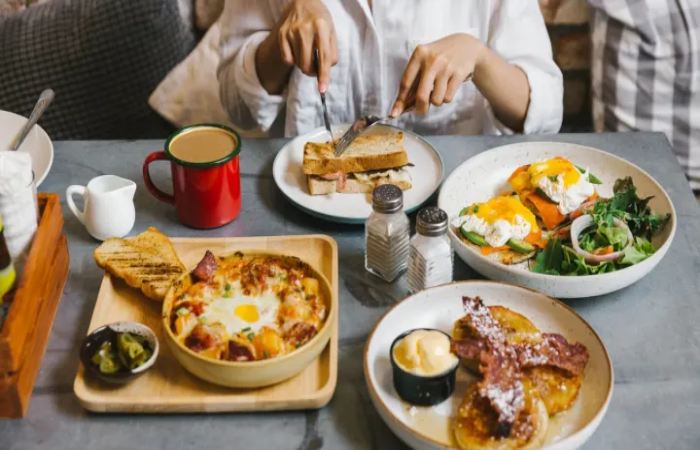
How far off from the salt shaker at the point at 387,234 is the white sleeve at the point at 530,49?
604 millimetres

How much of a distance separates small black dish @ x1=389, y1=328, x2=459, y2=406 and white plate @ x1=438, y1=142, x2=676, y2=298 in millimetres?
233

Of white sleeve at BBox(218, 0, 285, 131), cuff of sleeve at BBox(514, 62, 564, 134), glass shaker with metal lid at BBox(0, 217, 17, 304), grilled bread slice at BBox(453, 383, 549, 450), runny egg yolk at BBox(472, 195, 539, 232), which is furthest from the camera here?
white sleeve at BBox(218, 0, 285, 131)

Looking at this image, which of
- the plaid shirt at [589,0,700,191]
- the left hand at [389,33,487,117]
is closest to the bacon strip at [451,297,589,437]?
the left hand at [389,33,487,117]

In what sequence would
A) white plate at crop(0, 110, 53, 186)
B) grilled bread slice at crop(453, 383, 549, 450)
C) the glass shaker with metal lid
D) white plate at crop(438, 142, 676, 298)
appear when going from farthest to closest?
white plate at crop(0, 110, 53, 186) → white plate at crop(438, 142, 676, 298) → the glass shaker with metal lid → grilled bread slice at crop(453, 383, 549, 450)

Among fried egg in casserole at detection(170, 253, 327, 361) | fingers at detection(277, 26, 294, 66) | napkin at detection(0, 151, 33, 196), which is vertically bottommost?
fried egg in casserole at detection(170, 253, 327, 361)

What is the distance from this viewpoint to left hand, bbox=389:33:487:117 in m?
1.61

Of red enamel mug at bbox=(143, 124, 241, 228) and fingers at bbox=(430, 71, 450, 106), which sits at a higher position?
fingers at bbox=(430, 71, 450, 106)

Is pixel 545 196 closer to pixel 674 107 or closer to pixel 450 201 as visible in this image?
pixel 450 201

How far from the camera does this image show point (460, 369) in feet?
3.97

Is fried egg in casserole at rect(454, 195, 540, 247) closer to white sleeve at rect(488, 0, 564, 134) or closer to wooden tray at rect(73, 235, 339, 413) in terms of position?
wooden tray at rect(73, 235, 339, 413)

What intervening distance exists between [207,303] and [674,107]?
1.43 m

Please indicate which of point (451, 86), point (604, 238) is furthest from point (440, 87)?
point (604, 238)

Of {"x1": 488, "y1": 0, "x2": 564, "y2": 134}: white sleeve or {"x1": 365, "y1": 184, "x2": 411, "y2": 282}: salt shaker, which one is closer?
{"x1": 365, "y1": 184, "x2": 411, "y2": 282}: salt shaker

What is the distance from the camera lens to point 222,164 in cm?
144
